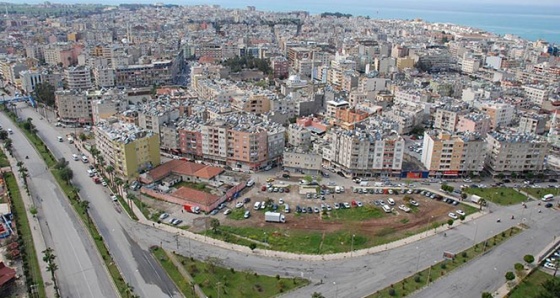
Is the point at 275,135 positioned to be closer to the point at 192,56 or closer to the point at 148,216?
the point at 148,216

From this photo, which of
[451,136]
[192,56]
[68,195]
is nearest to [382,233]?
[451,136]

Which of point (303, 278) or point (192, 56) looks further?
point (192, 56)

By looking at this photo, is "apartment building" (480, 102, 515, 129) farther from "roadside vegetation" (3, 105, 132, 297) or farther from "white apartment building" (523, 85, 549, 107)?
"roadside vegetation" (3, 105, 132, 297)

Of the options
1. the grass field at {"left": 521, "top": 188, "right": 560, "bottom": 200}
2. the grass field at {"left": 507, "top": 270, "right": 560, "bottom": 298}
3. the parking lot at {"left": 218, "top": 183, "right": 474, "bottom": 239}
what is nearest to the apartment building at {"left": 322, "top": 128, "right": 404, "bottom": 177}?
the parking lot at {"left": 218, "top": 183, "right": 474, "bottom": 239}

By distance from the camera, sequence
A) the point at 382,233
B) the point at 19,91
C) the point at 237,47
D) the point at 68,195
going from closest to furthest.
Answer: the point at 382,233, the point at 68,195, the point at 19,91, the point at 237,47

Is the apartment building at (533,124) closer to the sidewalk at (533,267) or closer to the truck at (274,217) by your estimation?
the sidewalk at (533,267)

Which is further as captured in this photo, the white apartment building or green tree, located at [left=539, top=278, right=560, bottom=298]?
the white apartment building
